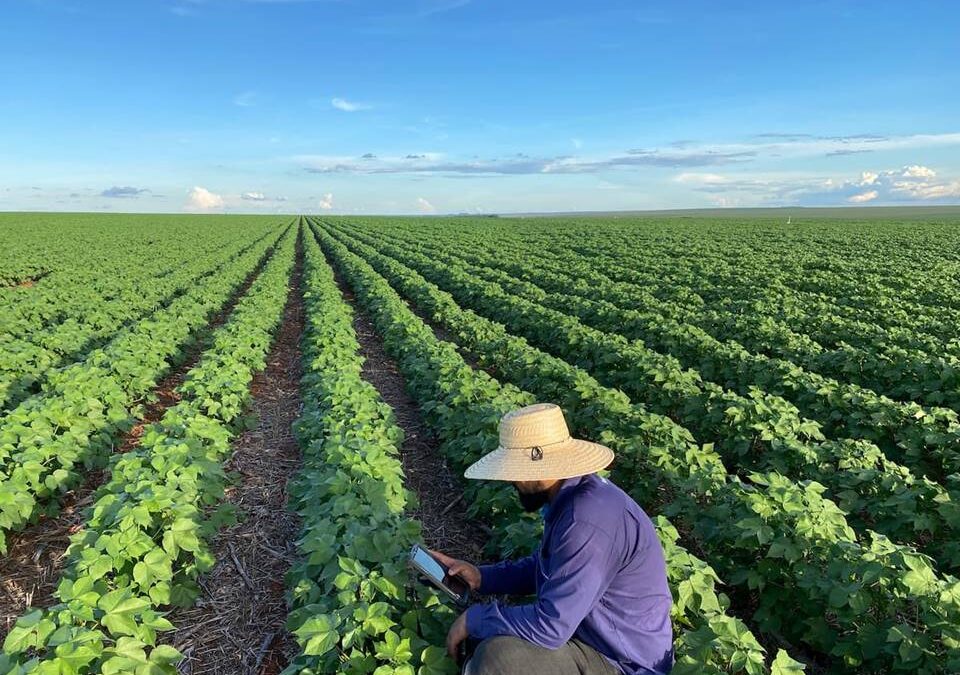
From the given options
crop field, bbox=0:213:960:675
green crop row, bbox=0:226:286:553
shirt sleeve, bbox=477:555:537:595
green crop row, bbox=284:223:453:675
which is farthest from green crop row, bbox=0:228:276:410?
shirt sleeve, bbox=477:555:537:595

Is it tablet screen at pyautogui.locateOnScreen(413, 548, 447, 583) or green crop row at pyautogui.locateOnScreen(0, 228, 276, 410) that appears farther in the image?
green crop row at pyautogui.locateOnScreen(0, 228, 276, 410)

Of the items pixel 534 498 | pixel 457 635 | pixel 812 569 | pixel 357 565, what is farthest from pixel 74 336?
pixel 812 569

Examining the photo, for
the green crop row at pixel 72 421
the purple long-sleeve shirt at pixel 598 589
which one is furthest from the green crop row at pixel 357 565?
the green crop row at pixel 72 421

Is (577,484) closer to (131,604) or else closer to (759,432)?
(131,604)

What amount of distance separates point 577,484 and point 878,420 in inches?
207

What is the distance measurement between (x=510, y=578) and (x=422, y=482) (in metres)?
3.25

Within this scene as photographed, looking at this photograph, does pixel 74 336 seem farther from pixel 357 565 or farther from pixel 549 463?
pixel 549 463

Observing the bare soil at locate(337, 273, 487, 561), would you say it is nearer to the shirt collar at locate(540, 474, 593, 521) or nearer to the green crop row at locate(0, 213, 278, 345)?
the shirt collar at locate(540, 474, 593, 521)

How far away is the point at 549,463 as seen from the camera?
9.47ft

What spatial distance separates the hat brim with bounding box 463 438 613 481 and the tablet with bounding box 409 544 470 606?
65 centimetres

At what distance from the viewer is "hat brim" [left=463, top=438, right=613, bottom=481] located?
284 centimetres

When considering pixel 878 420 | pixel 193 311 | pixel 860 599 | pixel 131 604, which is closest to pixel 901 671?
pixel 860 599

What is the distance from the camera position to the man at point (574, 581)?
266cm

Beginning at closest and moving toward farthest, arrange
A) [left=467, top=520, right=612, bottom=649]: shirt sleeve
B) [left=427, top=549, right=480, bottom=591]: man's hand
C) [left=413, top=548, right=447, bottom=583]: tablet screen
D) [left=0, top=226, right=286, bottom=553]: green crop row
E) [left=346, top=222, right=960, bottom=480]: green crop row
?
[left=467, top=520, right=612, bottom=649]: shirt sleeve, [left=413, top=548, right=447, bottom=583]: tablet screen, [left=427, top=549, right=480, bottom=591]: man's hand, [left=0, top=226, right=286, bottom=553]: green crop row, [left=346, top=222, right=960, bottom=480]: green crop row
